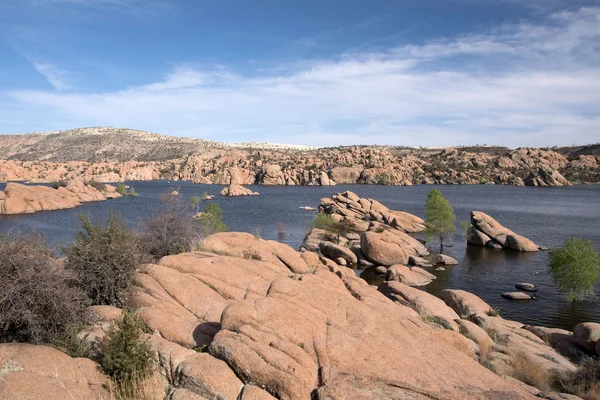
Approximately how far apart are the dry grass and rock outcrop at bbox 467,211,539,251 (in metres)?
51.9

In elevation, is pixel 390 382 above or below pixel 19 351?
below

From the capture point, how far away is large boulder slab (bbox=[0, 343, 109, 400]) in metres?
7.74

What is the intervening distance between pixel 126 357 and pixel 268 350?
10.9ft

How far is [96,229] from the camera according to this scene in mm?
14383

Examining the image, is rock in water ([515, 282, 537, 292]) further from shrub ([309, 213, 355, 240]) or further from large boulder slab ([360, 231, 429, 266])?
shrub ([309, 213, 355, 240])

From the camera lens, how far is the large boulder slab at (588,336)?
62.2 ft

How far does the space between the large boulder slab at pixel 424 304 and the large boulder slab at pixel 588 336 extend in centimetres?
587

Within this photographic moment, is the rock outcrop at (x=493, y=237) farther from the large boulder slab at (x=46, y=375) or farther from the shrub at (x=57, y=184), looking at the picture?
the shrub at (x=57, y=184)

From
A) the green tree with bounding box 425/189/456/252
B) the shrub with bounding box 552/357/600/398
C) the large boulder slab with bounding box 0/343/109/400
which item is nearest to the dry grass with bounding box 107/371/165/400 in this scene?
the large boulder slab with bounding box 0/343/109/400

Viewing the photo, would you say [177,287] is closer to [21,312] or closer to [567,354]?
[21,312]

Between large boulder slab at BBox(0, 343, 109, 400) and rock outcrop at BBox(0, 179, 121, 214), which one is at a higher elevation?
large boulder slab at BBox(0, 343, 109, 400)

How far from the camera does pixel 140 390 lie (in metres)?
8.69

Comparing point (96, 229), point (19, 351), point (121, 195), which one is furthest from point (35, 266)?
point (121, 195)

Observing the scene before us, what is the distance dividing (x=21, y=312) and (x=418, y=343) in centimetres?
1067
